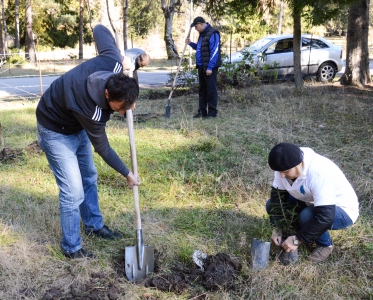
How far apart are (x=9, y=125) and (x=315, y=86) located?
6.80 meters

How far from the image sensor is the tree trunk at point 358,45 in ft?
30.7

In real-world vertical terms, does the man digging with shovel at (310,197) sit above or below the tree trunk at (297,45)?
below

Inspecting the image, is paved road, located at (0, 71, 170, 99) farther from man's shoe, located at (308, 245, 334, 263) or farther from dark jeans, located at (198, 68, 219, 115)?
man's shoe, located at (308, 245, 334, 263)

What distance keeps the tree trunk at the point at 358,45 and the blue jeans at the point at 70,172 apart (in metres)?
8.01

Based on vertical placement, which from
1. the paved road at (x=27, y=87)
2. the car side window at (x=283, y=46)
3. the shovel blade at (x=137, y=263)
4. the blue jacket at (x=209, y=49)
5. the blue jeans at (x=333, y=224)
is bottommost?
the shovel blade at (x=137, y=263)

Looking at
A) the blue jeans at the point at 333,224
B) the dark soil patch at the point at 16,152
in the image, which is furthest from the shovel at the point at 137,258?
the dark soil patch at the point at 16,152

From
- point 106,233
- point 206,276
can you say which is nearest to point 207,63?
point 106,233

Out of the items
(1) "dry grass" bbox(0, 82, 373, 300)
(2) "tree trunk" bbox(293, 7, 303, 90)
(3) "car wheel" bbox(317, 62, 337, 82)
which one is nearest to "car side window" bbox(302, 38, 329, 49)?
(3) "car wheel" bbox(317, 62, 337, 82)

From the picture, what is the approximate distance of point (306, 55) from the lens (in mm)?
11539

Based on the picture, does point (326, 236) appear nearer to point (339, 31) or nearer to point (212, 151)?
point (212, 151)

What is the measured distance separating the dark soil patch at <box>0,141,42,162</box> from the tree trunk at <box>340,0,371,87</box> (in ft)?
23.8

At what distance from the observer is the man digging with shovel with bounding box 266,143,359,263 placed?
9.32 ft

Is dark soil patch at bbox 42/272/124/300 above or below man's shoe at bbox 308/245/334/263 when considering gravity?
below

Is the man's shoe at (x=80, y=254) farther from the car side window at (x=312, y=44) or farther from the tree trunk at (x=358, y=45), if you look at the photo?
the car side window at (x=312, y=44)
